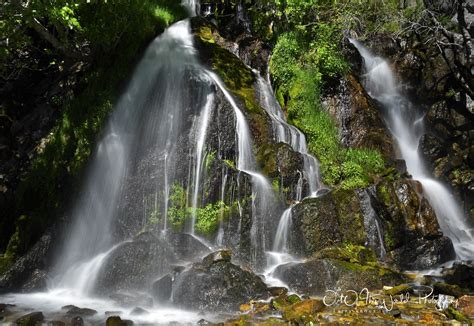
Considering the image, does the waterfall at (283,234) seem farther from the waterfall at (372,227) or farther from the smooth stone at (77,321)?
the smooth stone at (77,321)

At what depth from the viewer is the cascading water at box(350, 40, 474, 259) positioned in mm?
12028

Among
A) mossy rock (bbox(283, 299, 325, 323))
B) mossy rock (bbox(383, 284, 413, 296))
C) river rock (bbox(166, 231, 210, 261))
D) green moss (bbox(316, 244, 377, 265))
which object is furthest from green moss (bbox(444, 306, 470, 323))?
river rock (bbox(166, 231, 210, 261))

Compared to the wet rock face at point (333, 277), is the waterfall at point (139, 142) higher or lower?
higher

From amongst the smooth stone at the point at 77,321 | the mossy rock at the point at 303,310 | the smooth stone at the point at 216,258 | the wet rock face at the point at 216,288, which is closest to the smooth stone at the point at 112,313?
the smooth stone at the point at 77,321

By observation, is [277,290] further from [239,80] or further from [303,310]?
[239,80]

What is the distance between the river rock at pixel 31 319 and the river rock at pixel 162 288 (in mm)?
2049

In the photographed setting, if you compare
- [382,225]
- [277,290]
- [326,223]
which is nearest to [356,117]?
[382,225]

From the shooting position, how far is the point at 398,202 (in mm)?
10586

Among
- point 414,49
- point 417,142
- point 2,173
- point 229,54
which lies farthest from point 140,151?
point 414,49

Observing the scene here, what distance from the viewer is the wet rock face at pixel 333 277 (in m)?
8.38

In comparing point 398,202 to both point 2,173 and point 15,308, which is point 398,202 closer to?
point 15,308

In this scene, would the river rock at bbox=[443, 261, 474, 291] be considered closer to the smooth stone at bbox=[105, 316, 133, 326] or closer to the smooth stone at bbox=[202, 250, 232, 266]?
the smooth stone at bbox=[202, 250, 232, 266]

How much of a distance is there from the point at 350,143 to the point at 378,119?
1367 mm
